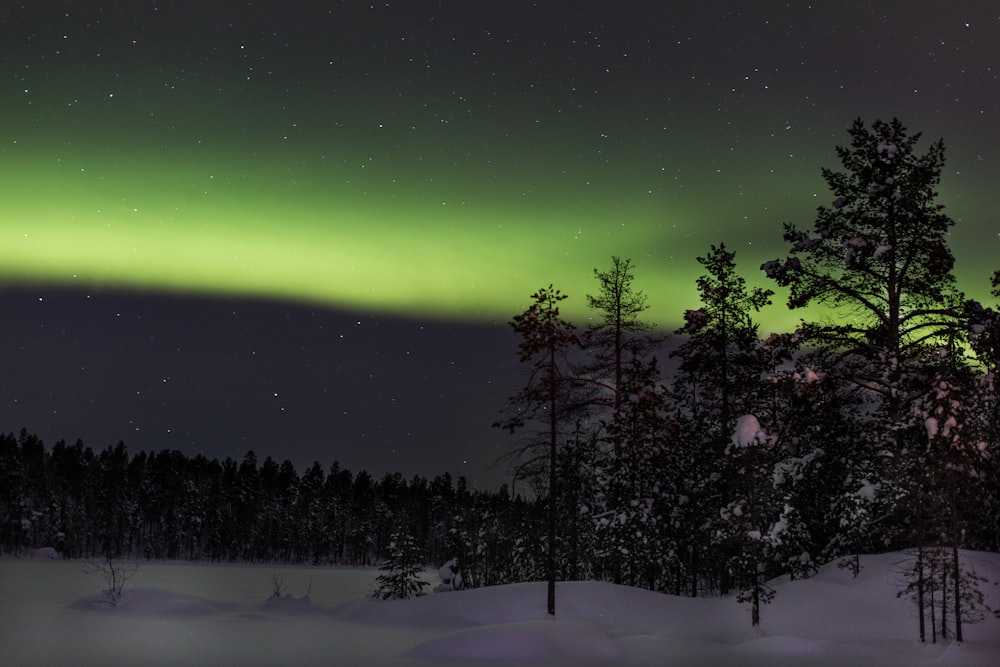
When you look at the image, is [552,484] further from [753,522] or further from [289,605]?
[289,605]

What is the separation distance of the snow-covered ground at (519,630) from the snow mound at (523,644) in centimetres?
5

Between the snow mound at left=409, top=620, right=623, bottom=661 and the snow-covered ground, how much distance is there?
0.05 meters

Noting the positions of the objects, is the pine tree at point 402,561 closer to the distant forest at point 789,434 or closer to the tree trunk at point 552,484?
the distant forest at point 789,434

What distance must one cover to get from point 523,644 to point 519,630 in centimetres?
87

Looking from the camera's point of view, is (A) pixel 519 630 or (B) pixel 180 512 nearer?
(A) pixel 519 630

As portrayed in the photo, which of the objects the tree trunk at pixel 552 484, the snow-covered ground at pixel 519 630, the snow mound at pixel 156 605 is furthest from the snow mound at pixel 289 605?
the tree trunk at pixel 552 484

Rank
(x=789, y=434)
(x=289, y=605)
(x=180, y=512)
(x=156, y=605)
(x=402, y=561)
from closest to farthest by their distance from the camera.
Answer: (x=789, y=434) < (x=156, y=605) < (x=289, y=605) < (x=402, y=561) < (x=180, y=512)

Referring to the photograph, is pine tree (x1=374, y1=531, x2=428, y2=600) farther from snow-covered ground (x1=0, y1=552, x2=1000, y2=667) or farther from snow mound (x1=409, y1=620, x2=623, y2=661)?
snow mound (x1=409, y1=620, x2=623, y2=661)

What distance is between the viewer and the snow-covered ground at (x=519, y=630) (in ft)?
72.5

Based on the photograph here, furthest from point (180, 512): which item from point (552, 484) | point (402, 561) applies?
point (552, 484)

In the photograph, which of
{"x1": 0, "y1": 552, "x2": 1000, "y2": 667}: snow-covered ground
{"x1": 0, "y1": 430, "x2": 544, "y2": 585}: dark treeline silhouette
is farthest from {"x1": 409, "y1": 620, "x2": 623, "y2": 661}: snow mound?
{"x1": 0, "y1": 430, "x2": 544, "y2": 585}: dark treeline silhouette

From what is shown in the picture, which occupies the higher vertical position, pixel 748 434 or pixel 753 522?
pixel 748 434

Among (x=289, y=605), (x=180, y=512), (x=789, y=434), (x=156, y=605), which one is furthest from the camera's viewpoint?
(x=180, y=512)

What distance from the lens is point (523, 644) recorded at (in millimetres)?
23391
